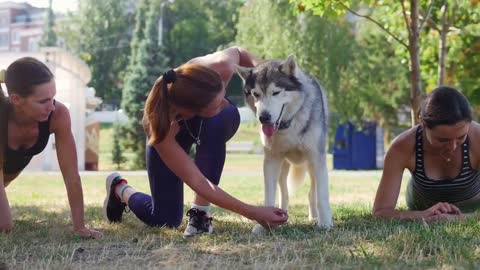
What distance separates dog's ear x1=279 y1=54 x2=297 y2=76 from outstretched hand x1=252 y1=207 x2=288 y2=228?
111 cm

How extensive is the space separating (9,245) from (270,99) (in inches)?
70.1

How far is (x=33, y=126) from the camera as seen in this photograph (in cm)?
382

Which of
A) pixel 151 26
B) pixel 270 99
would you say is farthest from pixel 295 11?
pixel 151 26

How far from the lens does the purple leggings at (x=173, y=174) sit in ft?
12.5

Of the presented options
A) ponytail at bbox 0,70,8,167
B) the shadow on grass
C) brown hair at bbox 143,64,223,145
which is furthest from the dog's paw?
ponytail at bbox 0,70,8,167

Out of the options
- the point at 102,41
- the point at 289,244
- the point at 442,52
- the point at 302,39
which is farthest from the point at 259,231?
the point at 102,41

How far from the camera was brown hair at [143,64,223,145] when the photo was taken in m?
3.23

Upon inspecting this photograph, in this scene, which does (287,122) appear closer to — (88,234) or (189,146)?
(189,146)

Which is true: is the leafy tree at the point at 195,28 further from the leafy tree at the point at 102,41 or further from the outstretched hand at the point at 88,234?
the outstretched hand at the point at 88,234

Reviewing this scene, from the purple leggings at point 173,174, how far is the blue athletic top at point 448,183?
122 centimetres

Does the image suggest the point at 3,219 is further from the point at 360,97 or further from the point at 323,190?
the point at 360,97

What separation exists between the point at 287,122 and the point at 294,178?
0.91 meters

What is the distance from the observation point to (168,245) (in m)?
3.11

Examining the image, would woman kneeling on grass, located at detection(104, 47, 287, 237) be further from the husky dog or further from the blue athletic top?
the blue athletic top
